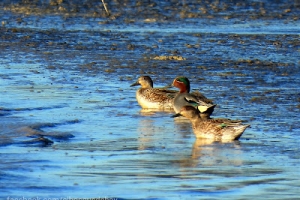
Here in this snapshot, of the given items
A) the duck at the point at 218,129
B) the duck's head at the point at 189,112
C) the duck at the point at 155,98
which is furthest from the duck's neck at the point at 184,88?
the duck at the point at 218,129


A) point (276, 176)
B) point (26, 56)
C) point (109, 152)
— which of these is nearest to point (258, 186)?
point (276, 176)

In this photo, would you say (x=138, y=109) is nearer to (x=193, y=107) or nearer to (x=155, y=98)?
(x=155, y=98)

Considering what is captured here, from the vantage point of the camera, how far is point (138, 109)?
13500 mm

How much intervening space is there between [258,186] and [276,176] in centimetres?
49

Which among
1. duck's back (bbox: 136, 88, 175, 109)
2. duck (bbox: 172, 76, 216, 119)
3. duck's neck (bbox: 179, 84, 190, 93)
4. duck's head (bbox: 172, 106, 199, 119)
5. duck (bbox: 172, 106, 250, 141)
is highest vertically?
duck's neck (bbox: 179, 84, 190, 93)

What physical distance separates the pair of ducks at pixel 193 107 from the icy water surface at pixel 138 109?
0.17m

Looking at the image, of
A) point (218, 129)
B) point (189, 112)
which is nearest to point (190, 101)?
point (189, 112)

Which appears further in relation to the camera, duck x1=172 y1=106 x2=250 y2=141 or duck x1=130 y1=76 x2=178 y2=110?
duck x1=130 y1=76 x2=178 y2=110

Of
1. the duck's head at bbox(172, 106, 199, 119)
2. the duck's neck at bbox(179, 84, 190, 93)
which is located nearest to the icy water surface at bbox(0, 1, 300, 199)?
the duck's head at bbox(172, 106, 199, 119)

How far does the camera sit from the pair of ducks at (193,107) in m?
10.8

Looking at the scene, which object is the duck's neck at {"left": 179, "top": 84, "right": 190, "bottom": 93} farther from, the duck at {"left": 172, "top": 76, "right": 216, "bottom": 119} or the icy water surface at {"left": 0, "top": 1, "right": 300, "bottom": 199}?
the icy water surface at {"left": 0, "top": 1, "right": 300, "bottom": 199}

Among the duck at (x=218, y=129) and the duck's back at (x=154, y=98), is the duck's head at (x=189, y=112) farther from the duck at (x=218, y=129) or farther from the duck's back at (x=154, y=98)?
the duck's back at (x=154, y=98)

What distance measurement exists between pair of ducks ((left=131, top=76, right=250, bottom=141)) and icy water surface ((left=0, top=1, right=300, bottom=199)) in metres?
0.17

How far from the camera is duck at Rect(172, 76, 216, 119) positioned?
1226 cm
